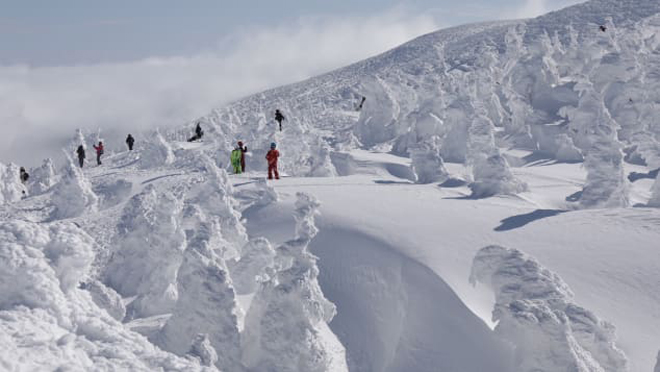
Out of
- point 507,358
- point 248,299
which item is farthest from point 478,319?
point 248,299

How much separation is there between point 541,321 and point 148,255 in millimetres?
7757

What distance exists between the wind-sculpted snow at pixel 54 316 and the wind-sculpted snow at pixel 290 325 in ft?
16.7

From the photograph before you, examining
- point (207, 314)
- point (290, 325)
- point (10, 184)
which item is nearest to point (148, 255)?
point (207, 314)

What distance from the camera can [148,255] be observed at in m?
14.1

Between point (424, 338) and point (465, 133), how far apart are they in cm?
2096

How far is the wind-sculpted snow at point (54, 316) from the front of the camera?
213 inches

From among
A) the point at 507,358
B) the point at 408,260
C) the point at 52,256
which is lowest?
the point at 507,358

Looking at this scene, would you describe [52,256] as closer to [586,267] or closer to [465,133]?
[586,267]

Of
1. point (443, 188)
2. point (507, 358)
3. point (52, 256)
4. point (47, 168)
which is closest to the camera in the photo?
point (52, 256)

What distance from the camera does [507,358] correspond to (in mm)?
11180

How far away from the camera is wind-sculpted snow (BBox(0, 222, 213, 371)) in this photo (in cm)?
542

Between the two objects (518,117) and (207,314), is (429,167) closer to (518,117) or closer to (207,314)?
(207,314)

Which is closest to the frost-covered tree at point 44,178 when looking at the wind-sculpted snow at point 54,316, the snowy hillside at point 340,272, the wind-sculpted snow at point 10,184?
the wind-sculpted snow at point 10,184

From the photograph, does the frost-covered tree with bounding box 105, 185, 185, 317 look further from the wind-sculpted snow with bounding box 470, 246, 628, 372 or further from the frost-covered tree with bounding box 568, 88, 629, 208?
the frost-covered tree with bounding box 568, 88, 629, 208
